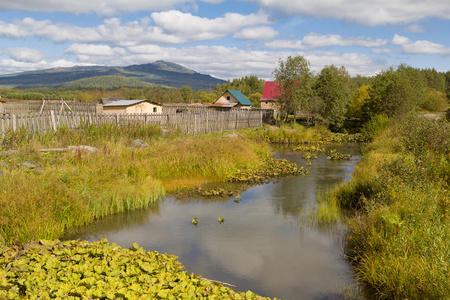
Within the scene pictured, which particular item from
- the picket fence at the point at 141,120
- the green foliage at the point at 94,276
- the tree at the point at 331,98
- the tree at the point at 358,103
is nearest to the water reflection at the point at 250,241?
the green foliage at the point at 94,276

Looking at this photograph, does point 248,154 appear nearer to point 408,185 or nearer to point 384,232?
point 408,185

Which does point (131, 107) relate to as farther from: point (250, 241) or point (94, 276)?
point (94, 276)

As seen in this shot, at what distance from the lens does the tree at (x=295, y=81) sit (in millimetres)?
31906

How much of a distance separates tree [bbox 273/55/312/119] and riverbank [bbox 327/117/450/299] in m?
22.6

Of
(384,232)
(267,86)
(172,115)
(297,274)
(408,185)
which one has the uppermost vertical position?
(267,86)

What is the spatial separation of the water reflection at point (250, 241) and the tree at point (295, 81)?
862 inches

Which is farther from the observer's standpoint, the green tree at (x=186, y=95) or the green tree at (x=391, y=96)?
the green tree at (x=186, y=95)

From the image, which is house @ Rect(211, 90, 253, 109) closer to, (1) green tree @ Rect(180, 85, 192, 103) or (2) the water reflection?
(1) green tree @ Rect(180, 85, 192, 103)

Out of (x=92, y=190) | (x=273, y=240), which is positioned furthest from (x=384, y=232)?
(x=92, y=190)

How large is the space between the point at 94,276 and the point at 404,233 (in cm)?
491

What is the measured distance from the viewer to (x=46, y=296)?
4.03 metres

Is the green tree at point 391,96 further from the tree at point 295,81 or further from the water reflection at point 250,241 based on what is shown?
the water reflection at point 250,241

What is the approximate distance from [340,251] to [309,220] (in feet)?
5.92

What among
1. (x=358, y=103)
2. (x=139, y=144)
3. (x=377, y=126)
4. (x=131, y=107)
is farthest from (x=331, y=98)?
(x=139, y=144)
